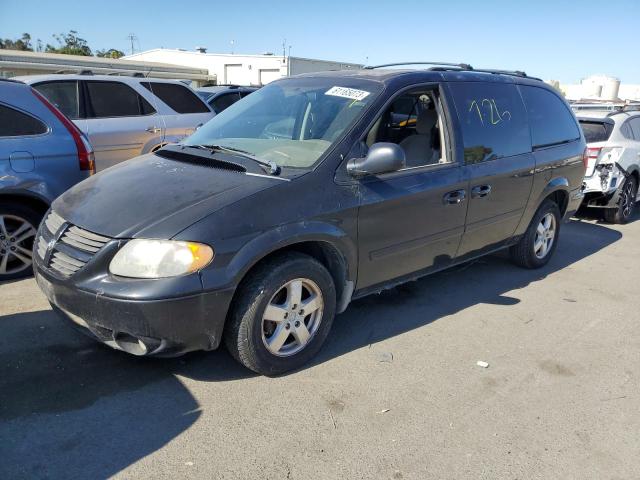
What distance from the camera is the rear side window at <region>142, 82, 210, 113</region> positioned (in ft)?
24.2

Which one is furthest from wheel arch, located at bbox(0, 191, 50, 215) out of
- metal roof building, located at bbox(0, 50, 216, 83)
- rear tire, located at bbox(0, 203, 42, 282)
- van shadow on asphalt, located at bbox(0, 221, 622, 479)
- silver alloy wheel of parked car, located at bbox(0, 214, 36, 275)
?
metal roof building, located at bbox(0, 50, 216, 83)

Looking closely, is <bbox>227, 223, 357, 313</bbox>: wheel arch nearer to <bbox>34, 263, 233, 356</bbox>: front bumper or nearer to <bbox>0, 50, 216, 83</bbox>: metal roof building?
<bbox>34, 263, 233, 356</bbox>: front bumper

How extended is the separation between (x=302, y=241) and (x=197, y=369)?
1053 millimetres

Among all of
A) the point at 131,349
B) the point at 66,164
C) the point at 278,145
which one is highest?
the point at 278,145

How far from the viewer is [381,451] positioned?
2670mm

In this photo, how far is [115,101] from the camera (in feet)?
22.8

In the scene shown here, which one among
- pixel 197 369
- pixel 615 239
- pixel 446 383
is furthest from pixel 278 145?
pixel 615 239

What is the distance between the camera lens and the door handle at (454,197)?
4016 millimetres

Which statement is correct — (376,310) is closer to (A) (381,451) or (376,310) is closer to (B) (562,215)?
(A) (381,451)

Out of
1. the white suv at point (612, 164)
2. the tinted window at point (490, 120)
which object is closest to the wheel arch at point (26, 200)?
the tinted window at point (490, 120)

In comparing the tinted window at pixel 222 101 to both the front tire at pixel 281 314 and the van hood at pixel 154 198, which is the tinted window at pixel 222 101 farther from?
the front tire at pixel 281 314

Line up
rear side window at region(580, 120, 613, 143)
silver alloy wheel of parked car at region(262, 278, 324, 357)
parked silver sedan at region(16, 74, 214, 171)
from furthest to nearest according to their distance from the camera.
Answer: rear side window at region(580, 120, 613, 143) < parked silver sedan at region(16, 74, 214, 171) < silver alloy wheel of parked car at region(262, 278, 324, 357)

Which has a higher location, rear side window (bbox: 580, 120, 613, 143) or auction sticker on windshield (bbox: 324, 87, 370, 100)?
auction sticker on windshield (bbox: 324, 87, 370, 100)

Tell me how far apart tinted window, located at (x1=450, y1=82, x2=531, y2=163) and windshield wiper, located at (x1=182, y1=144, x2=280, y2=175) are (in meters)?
1.70
